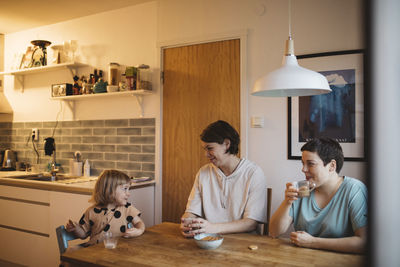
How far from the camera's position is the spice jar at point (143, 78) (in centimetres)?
308

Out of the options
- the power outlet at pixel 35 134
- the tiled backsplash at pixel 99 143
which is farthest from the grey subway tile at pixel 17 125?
the power outlet at pixel 35 134

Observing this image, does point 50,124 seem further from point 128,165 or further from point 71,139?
point 128,165

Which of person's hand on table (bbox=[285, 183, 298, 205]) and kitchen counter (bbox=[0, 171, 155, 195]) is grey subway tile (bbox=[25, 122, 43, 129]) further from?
person's hand on table (bbox=[285, 183, 298, 205])

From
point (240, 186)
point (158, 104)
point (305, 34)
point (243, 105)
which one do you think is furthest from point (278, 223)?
point (158, 104)

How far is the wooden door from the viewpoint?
9.16 ft

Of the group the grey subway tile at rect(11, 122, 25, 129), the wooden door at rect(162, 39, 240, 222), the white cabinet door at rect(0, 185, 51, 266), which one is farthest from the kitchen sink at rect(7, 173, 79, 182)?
the wooden door at rect(162, 39, 240, 222)

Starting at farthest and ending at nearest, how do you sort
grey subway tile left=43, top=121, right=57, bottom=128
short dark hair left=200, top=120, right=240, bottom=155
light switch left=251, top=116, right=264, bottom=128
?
grey subway tile left=43, top=121, right=57, bottom=128, light switch left=251, top=116, right=264, bottom=128, short dark hair left=200, top=120, right=240, bottom=155

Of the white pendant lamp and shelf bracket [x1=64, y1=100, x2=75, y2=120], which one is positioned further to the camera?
shelf bracket [x1=64, y1=100, x2=75, y2=120]

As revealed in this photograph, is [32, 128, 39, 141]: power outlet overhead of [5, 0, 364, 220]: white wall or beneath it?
beneath

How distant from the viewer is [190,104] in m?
2.98

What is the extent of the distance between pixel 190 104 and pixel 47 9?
1.85 m

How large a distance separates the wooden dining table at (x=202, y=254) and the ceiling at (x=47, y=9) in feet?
8.06

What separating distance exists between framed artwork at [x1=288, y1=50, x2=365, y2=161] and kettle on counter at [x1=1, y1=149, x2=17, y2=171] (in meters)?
3.38

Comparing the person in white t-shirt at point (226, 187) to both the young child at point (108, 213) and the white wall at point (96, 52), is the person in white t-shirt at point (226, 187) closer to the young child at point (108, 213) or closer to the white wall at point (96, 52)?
the young child at point (108, 213)
